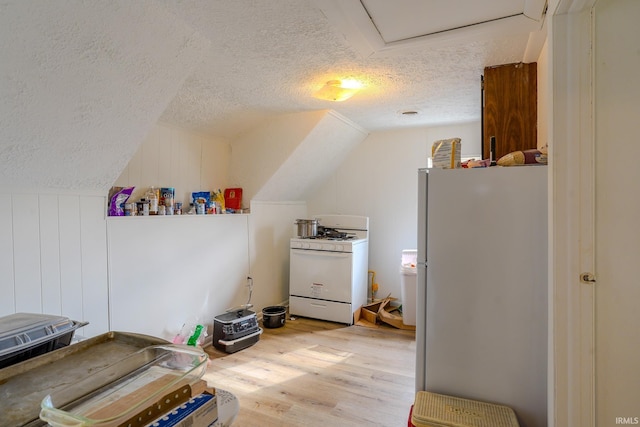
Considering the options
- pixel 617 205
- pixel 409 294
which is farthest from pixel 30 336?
pixel 409 294

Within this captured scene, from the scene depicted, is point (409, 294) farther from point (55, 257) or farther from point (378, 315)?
point (55, 257)

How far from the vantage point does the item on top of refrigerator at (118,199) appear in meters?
2.35

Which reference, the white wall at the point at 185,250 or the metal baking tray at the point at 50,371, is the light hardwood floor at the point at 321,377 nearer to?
the white wall at the point at 185,250

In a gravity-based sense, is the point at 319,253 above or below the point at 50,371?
below

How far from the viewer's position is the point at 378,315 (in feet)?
11.9

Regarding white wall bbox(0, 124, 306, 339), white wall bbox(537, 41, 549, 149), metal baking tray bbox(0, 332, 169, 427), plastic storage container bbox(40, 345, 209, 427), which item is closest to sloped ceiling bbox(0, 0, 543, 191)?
white wall bbox(537, 41, 549, 149)

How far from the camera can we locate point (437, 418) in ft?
4.52

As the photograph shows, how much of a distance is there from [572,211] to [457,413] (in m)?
0.96

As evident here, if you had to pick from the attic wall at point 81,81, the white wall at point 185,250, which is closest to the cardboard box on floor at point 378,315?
the white wall at point 185,250

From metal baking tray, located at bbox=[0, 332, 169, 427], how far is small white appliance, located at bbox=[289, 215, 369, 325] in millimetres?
2724

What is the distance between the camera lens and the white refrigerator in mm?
1465

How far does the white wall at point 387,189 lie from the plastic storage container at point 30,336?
3367mm

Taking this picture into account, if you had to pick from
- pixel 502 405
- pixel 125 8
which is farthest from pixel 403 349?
pixel 125 8

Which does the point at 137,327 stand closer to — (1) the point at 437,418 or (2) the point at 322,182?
(1) the point at 437,418
